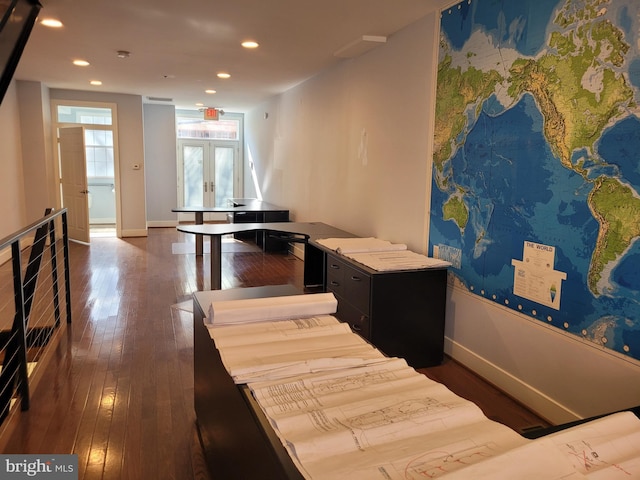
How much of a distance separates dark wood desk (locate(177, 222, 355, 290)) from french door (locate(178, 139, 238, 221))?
577 centimetres

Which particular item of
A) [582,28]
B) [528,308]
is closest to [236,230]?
[528,308]

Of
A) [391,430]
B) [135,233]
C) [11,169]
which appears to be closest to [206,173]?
[135,233]

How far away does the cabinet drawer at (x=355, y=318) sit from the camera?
3.26 m

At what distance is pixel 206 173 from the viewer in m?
11.1

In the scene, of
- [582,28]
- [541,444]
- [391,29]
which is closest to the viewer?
[541,444]

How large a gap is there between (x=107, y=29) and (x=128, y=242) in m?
4.84

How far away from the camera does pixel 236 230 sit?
5.09 meters

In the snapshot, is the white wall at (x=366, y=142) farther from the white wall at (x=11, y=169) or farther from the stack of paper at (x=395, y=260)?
the white wall at (x=11, y=169)

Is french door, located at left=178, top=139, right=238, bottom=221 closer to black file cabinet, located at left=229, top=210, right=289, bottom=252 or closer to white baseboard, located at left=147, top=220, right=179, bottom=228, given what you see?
white baseboard, located at left=147, top=220, right=179, bottom=228

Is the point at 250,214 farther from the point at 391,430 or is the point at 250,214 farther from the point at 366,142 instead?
the point at 391,430

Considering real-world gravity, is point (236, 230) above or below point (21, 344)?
above

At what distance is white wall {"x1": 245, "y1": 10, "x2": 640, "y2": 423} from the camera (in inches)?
100

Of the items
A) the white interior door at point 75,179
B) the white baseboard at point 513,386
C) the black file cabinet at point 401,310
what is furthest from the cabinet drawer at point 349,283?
the white interior door at point 75,179

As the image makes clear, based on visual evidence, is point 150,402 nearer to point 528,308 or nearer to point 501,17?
point 528,308
